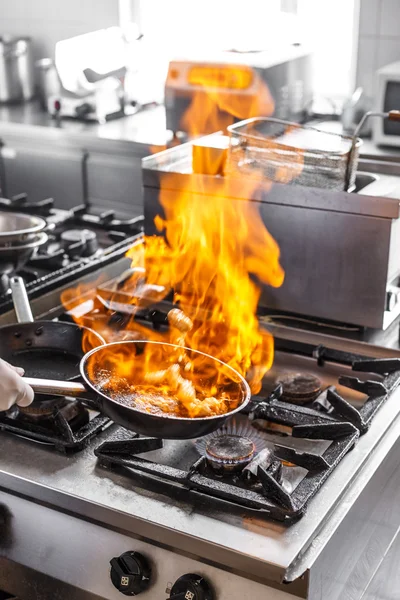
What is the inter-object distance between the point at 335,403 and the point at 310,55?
1.92m

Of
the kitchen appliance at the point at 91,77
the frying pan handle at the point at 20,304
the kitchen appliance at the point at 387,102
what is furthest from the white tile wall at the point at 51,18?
the frying pan handle at the point at 20,304

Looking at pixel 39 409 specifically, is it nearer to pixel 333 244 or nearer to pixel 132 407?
pixel 132 407

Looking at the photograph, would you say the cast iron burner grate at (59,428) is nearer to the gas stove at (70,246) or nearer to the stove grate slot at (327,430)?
the stove grate slot at (327,430)

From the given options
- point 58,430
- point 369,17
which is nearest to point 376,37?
point 369,17

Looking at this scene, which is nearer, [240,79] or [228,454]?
[228,454]

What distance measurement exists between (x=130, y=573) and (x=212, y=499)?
5.2 inches

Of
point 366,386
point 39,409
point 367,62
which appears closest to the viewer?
point 39,409

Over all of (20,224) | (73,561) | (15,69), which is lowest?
(73,561)

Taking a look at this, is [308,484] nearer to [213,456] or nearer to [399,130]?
[213,456]

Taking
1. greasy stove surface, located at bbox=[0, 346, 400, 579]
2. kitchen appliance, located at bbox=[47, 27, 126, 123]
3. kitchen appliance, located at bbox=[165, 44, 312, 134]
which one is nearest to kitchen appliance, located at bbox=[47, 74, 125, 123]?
kitchen appliance, located at bbox=[47, 27, 126, 123]

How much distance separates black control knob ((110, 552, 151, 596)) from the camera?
0.93 metres

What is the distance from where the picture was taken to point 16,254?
154 centimetres

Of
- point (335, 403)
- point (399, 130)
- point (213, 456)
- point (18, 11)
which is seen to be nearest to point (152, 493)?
point (213, 456)

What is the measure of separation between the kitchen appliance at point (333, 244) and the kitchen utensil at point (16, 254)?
0.32 meters
